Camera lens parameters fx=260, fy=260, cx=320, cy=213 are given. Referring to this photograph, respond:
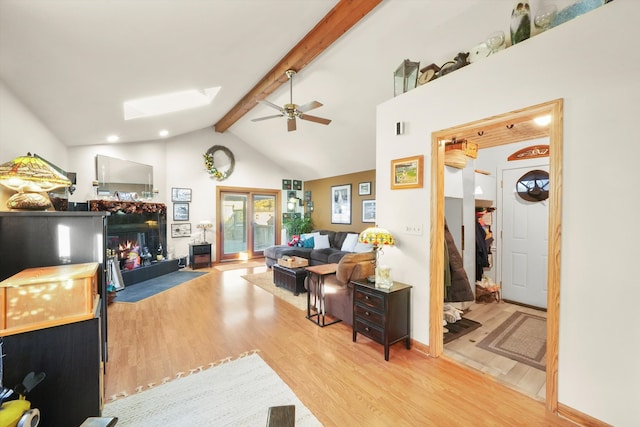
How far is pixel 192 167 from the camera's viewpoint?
6.57 m

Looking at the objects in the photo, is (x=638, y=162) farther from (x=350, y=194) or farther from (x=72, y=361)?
(x=350, y=194)

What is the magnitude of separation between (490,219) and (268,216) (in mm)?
5709

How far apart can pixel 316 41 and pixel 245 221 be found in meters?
5.42

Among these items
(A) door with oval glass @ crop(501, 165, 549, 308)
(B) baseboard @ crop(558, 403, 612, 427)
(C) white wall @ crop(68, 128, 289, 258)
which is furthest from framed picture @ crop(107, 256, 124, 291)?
(A) door with oval glass @ crop(501, 165, 549, 308)

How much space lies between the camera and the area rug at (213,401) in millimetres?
1757

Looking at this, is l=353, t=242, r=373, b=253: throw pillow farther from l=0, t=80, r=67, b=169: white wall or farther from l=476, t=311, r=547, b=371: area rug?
l=0, t=80, r=67, b=169: white wall

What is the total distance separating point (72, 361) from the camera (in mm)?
1468

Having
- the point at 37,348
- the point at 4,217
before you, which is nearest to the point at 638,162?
the point at 37,348

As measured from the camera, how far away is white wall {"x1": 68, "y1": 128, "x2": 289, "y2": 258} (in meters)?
5.79

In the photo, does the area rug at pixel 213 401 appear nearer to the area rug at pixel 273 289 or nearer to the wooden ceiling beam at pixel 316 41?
the area rug at pixel 273 289

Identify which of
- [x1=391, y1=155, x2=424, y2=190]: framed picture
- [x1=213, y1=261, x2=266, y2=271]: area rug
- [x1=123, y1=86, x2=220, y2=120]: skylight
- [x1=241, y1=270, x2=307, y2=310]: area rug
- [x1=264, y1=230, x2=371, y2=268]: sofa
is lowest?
[x1=213, y1=261, x2=266, y2=271]: area rug

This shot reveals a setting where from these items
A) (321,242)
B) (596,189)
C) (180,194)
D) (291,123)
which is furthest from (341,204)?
(596,189)

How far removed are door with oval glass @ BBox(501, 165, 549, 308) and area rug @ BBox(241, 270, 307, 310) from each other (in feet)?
10.4

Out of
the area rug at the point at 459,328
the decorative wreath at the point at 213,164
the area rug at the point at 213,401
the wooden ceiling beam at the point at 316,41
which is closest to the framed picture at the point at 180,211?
the decorative wreath at the point at 213,164
